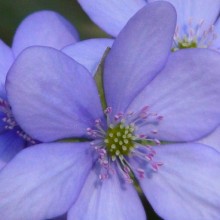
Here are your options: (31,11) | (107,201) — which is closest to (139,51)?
(107,201)

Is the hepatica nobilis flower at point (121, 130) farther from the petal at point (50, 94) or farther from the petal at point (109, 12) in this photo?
the petal at point (109, 12)

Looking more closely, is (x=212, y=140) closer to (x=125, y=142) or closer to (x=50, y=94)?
(x=125, y=142)

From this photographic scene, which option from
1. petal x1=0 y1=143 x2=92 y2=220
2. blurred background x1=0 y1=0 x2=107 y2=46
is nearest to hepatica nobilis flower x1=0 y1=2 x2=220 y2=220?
petal x1=0 y1=143 x2=92 y2=220

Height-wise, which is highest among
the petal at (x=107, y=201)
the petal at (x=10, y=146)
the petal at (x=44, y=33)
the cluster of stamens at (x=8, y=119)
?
the petal at (x=44, y=33)

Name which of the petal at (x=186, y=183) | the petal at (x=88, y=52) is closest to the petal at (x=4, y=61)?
the petal at (x=88, y=52)

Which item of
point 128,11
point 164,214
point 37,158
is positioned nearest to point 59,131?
point 37,158

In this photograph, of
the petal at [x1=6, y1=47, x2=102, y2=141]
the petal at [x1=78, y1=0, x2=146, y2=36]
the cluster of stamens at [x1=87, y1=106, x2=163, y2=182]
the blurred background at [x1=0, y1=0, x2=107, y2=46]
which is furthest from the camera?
the blurred background at [x1=0, y1=0, x2=107, y2=46]

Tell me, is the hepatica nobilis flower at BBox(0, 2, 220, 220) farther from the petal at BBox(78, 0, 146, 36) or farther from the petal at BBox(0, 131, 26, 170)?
the petal at BBox(78, 0, 146, 36)
